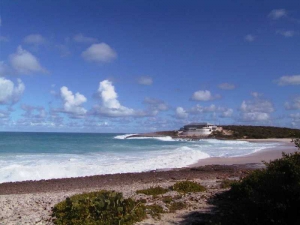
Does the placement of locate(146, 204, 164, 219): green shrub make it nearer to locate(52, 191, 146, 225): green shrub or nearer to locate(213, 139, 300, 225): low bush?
locate(52, 191, 146, 225): green shrub

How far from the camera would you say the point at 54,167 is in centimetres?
2223

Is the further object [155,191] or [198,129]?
[198,129]

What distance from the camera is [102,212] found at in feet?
25.6

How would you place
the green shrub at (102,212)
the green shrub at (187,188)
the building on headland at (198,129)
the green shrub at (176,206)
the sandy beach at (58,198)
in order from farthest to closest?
→ the building on headland at (198,129) < the green shrub at (187,188) < the green shrub at (176,206) < the sandy beach at (58,198) < the green shrub at (102,212)

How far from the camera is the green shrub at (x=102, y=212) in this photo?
7492mm

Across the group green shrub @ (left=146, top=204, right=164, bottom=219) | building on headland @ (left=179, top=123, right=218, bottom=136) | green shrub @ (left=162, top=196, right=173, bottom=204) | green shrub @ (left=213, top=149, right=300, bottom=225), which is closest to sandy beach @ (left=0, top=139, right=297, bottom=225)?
green shrub @ (left=146, top=204, right=164, bottom=219)

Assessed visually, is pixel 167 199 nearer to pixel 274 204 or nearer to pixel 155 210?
pixel 155 210

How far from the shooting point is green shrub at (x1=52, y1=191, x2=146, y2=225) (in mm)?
7492

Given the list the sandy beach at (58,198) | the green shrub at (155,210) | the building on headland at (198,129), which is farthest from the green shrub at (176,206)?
the building on headland at (198,129)

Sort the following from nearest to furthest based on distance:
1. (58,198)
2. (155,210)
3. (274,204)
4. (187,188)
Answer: (274,204), (155,210), (58,198), (187,188)

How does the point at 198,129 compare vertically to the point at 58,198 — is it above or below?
above

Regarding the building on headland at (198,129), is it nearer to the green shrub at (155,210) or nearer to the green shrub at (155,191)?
the green shrub at (155,191)

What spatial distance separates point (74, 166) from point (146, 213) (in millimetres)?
15650

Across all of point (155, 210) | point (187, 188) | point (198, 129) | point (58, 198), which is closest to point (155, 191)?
point (187, 188)
